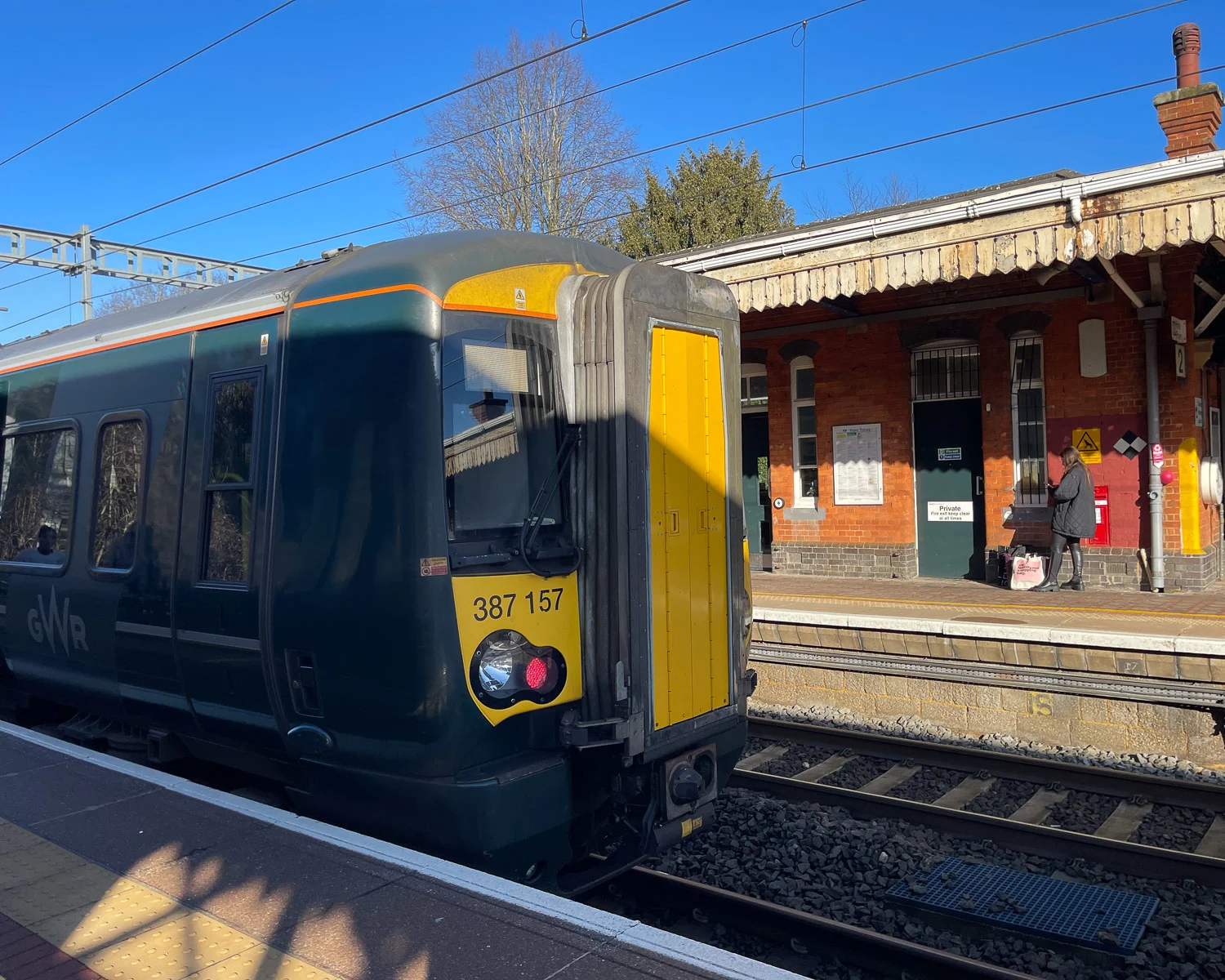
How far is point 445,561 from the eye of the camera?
4.20m

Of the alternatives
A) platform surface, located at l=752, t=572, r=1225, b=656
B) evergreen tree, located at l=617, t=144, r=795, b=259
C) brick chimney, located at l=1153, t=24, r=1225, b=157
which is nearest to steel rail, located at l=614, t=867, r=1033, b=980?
platform surface, located at l=752, t=572, r=1225, b=656

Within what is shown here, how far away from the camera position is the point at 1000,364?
42.2 ft

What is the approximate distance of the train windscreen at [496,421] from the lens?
4344 mm

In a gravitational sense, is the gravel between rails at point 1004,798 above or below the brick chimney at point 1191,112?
below

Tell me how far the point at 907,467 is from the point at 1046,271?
3344 mm

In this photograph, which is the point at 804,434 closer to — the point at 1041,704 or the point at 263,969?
the point at 1041,704

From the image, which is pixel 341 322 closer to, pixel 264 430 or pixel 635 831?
pixel 264 430

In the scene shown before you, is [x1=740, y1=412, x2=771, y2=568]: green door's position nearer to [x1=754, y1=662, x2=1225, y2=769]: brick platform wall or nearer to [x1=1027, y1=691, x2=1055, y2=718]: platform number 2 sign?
[x1=754, y1=662, x2=1225, y2=769]: brick platform wall

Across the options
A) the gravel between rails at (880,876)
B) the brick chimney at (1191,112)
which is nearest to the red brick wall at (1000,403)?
the brick chimney at (1191,112)

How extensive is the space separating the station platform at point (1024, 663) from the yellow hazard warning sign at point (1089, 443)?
5.48ft

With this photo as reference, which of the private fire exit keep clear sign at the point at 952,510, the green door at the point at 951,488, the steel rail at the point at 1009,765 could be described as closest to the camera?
the steel rail at the point at 1009,765

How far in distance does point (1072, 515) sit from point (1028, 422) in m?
1.65

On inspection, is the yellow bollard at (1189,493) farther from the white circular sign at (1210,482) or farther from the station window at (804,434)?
the station window at (804,434)

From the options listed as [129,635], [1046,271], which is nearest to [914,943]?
[129,635]
